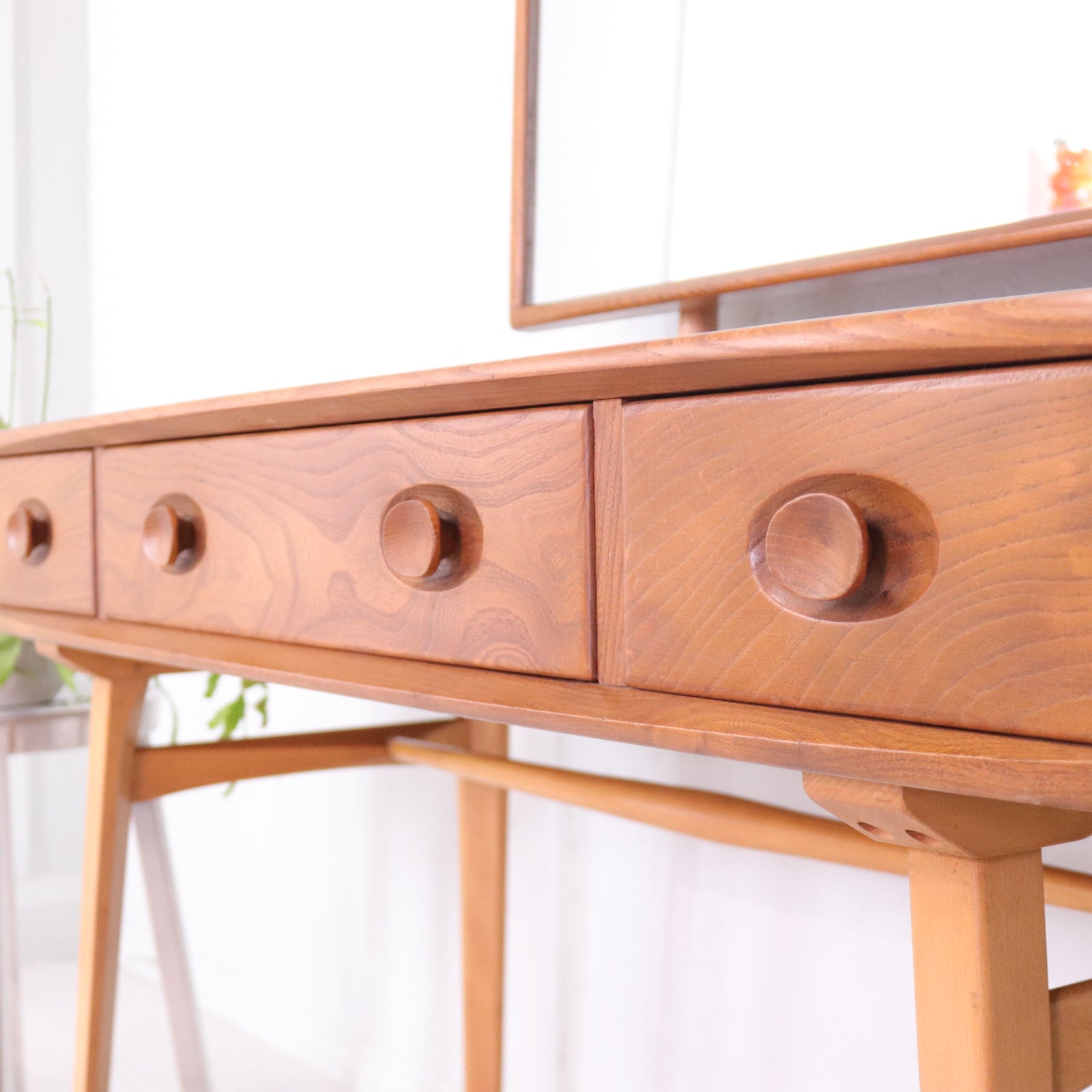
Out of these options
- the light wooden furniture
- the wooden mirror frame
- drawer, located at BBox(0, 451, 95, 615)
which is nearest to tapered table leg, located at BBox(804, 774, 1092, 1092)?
the wooden mirror frame

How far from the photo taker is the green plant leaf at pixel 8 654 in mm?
1393

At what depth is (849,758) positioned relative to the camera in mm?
425

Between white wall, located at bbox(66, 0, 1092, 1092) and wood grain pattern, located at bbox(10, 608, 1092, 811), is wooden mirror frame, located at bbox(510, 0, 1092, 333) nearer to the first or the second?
white wall, located at bbox(66, 0, 1092, 1092)

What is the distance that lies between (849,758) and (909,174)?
586mm

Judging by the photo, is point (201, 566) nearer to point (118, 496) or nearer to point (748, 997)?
point (118, 496)

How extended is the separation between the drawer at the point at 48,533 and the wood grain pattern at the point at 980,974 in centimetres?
69

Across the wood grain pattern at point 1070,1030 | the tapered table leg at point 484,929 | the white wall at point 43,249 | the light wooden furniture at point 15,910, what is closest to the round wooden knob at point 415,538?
the wood grain pattern at point 1070,1030

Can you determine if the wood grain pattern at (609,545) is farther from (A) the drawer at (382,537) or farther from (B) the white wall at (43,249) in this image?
(B) the white wall at (43,249)

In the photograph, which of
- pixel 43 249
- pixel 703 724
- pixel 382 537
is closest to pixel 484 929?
pixel 382 537

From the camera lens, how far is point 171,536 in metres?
0.80

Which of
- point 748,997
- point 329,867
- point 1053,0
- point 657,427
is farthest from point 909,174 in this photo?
point 329,867

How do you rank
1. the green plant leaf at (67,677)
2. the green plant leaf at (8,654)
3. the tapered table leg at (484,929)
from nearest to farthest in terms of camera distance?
the tapered table leg at (484,929) → the green plant leaf at (8,654) → the green plant leaf at (67,677)

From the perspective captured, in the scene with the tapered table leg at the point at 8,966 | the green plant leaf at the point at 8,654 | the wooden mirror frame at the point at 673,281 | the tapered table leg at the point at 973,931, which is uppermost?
the wooden mirror frame at the point at 673,281

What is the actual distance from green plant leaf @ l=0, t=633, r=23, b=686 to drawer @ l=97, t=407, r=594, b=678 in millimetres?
619
